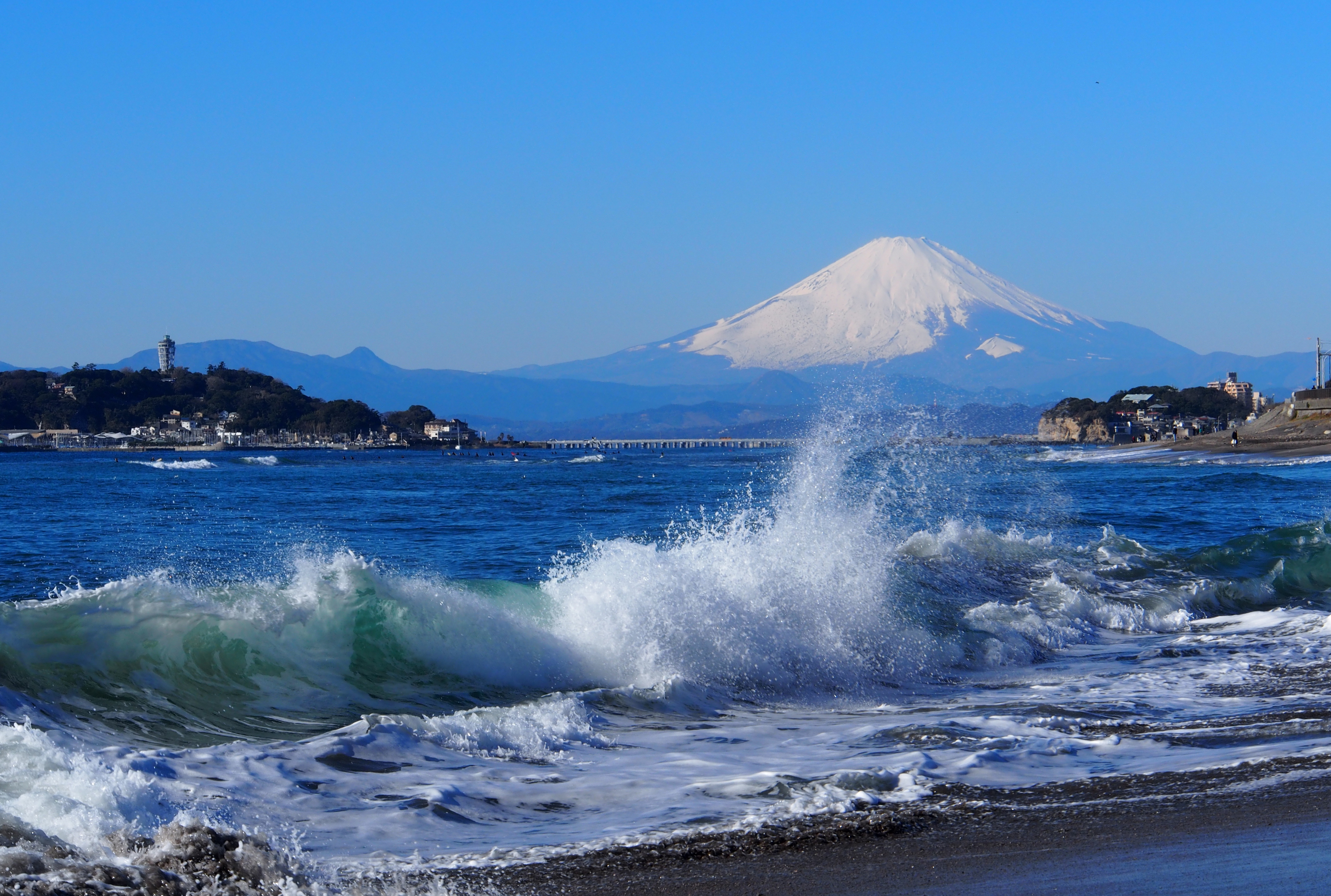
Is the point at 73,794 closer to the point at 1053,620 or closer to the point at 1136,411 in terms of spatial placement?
the point at 1053,620

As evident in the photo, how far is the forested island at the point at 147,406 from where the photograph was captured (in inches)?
6083

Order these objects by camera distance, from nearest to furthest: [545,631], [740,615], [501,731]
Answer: [501,731] < [545,631] < [740,615]

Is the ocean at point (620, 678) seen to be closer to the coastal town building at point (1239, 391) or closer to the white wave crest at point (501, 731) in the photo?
the white wave crest at point (501, 731)

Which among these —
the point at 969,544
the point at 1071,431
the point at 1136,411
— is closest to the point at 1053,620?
the point at 969,544

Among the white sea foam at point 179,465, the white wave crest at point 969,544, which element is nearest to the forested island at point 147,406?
the white sea foam at point 179,465

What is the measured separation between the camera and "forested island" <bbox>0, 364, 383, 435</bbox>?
154 meters

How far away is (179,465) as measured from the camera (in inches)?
3150

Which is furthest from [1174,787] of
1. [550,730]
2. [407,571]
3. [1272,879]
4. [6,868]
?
[407,571]

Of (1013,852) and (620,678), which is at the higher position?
(1013,852)

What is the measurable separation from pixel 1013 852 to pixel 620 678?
4716 millimetres

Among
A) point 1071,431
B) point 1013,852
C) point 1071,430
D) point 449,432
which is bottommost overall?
point 1013,852

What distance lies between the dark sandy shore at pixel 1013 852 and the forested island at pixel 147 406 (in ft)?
527

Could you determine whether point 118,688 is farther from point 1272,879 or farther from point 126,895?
point 1272,879

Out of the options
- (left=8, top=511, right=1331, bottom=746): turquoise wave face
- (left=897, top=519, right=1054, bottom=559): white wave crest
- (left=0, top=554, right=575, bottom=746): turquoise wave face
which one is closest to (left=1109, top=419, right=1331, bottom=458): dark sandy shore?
(left=897, top=519, right=1054, bottom=559): white wave crest
